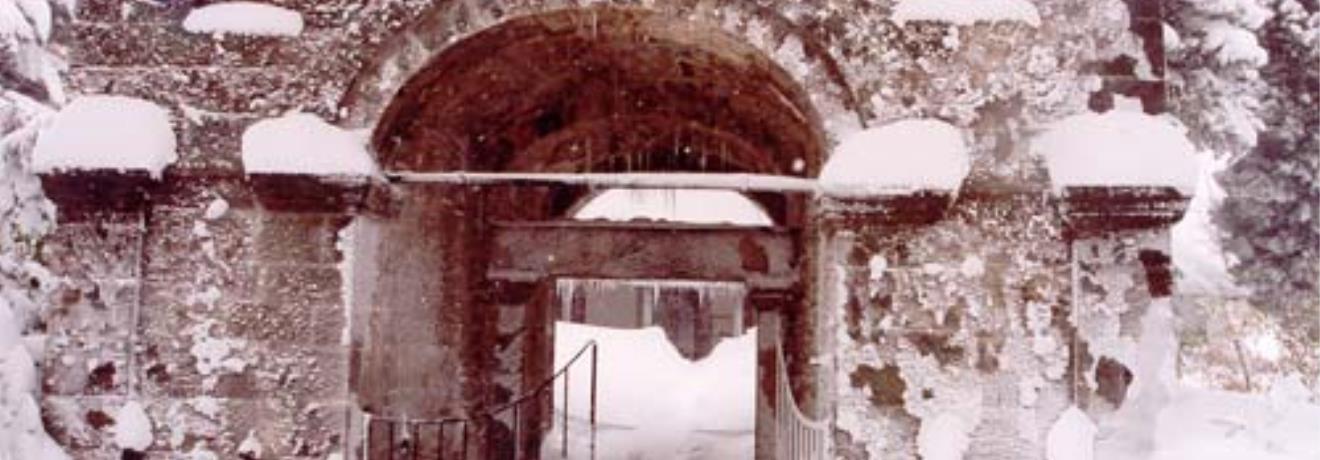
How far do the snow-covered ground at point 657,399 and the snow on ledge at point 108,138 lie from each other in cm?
552

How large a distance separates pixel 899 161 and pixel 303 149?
2.74 m

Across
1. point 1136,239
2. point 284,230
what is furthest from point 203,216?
point 1136,239

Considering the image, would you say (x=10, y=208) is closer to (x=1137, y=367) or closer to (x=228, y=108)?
(x=228, y=108)

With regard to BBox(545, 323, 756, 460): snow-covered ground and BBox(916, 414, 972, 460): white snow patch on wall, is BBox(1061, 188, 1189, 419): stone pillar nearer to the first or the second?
BBox(916, 414, 972, 460): white snow patch on wall

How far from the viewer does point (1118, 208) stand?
5684mm

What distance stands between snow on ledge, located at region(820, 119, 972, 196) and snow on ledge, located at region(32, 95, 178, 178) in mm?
3133

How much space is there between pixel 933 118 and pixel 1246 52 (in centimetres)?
808

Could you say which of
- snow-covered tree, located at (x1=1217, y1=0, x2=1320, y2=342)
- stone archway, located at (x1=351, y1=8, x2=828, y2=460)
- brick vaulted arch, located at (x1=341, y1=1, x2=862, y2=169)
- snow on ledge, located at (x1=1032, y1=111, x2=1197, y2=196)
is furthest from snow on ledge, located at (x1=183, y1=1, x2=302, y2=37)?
snow-covered tree, located at (x1=1217, y1=0, x2=1320, y2=342)

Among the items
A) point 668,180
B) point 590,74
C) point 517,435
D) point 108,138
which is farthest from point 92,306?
point 517,435

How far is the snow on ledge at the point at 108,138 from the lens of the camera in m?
5.87

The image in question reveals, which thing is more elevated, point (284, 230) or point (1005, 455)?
point (284, 230)

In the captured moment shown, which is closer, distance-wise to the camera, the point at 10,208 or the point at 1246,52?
the point at 10,208

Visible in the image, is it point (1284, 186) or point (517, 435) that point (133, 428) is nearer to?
point (517, 435)

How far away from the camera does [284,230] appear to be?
19.7ft
